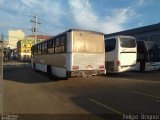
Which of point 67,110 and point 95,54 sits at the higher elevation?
point 95,54

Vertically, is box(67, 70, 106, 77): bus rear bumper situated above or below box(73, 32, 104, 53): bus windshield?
below

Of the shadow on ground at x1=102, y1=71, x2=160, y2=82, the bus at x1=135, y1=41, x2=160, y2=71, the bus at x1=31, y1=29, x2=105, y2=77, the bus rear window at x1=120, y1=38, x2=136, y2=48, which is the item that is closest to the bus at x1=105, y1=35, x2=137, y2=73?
the bus rear window at x1=120, y1=38, x2=136, y2=48

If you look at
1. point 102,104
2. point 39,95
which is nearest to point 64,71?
point 39,95

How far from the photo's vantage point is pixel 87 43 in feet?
49.4

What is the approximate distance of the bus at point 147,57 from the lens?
21.6 metres

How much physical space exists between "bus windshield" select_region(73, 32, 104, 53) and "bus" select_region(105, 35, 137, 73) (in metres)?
2.87

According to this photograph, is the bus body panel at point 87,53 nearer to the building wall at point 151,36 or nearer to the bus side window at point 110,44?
the bus side window at point 110,44

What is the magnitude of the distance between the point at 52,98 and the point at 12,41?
386ft

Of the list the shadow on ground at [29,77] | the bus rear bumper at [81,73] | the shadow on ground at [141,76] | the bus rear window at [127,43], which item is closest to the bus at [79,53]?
the bus rear bumper at [81,73]

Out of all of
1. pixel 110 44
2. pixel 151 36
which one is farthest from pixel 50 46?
pixel 151 36

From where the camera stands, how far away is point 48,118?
7254mm

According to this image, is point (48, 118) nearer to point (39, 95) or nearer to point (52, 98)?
point (52, 98)

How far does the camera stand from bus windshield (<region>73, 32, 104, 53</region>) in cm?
1454

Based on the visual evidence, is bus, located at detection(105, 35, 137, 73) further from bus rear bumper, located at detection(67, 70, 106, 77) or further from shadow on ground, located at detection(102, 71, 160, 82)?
bus rear bumper, located at detection(67, 70, 106, 77)
